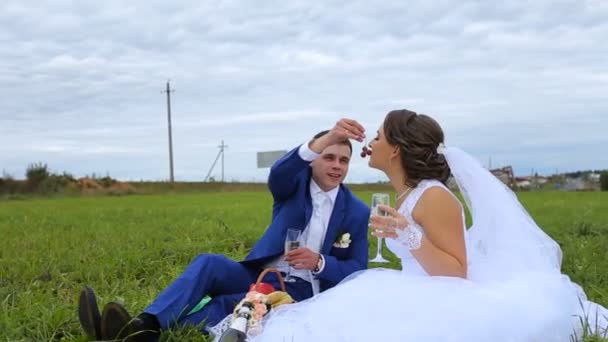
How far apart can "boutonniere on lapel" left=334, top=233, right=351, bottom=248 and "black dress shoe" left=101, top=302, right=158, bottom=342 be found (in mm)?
1463

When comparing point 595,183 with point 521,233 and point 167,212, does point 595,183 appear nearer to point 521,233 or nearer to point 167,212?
point 167,212

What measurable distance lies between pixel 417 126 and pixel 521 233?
1059 mm

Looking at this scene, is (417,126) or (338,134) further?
(338,134)

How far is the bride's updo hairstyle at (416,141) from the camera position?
149 inches

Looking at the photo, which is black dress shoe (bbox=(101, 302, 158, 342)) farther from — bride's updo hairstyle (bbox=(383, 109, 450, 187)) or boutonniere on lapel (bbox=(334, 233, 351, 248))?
bride's updo hairstyle (bbox=(383, 109, 450, 187))

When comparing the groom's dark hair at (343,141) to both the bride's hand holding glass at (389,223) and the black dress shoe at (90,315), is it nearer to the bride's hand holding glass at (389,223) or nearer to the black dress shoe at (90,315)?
the bride's hand holding glass at (389,223)

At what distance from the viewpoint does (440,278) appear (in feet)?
11.9

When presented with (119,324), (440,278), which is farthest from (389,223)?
(119,324)

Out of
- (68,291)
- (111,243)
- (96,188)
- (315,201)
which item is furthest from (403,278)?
(96,188)

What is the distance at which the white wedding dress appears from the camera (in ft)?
11.1

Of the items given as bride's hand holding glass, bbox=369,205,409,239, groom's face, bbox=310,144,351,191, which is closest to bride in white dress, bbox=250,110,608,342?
bride's hand holding glass, bbox=369,205,409,239

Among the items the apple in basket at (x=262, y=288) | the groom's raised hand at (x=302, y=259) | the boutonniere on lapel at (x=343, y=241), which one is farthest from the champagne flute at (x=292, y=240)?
the boutonniere on lapel at (x=343, y=241)

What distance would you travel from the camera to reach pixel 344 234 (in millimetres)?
4695

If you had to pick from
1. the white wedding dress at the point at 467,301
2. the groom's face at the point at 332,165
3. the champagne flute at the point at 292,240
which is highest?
the groom's face at the point at 332,165
